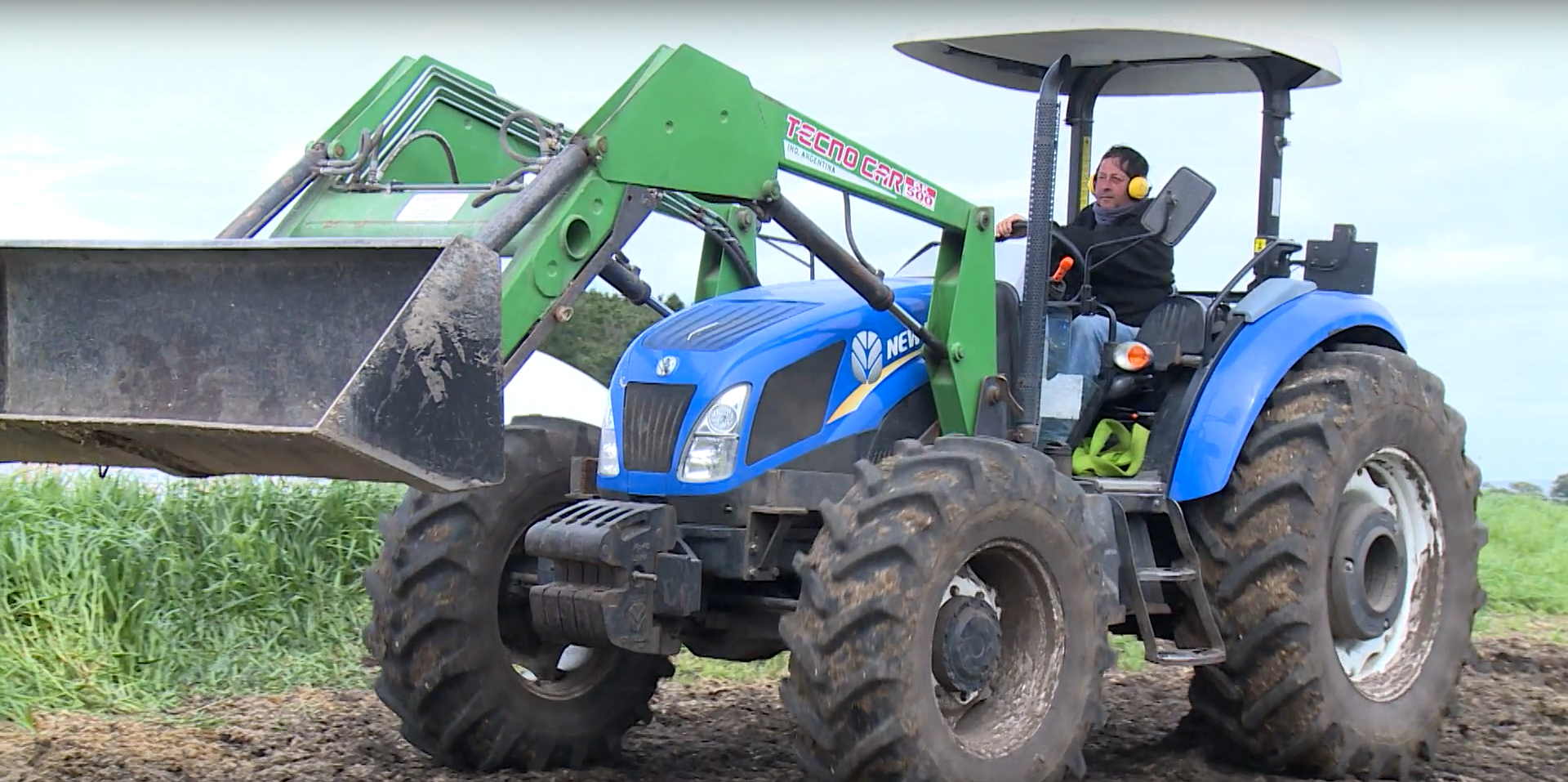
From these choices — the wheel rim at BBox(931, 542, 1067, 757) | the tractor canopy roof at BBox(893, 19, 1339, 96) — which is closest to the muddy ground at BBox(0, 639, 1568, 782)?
the wheel rim at BBox(931, 542, 1067, 757)

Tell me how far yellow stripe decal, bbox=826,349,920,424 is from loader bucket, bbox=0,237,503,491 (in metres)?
1.57

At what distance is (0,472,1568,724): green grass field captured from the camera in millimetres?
7602

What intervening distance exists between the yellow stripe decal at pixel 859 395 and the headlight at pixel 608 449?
71 centimetres

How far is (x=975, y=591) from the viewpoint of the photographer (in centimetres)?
562

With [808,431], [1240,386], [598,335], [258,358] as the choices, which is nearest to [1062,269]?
[1240,386]

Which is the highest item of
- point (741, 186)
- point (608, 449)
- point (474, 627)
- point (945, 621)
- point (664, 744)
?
point (741, 186)

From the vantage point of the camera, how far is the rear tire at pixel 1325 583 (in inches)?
250

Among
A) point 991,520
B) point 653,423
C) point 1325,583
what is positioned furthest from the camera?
point 1325,583

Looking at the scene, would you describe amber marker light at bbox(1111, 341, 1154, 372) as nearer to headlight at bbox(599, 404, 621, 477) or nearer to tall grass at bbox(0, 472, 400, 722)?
headlight at bbox(599, 404, 621, 477)

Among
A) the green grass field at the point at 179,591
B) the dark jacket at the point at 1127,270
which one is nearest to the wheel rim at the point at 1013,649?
the dark jacket at the point at 1127,270

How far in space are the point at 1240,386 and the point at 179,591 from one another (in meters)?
4.78

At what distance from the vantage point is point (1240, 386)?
6.48 metres

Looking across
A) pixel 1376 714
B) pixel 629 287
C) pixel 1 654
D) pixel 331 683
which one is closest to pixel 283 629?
pixel 331 683

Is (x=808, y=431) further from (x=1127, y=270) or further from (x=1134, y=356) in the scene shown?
(x=1127, y=270)
